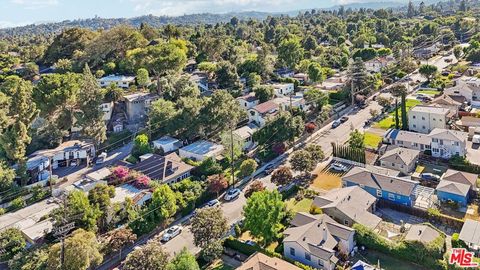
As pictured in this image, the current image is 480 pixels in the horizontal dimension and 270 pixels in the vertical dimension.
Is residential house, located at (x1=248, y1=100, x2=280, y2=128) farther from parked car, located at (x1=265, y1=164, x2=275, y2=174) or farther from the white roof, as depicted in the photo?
the white roof

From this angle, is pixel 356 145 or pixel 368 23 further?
pixel 368 23

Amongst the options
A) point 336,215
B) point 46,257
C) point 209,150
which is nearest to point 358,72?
point 209,150

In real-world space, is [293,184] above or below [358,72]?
below

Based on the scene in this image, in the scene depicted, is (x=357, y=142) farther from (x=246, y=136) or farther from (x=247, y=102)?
(x=247, y=102)

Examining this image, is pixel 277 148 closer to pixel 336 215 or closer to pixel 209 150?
pixel 209 150

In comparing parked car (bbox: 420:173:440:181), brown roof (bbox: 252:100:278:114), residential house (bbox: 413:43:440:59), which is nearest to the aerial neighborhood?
parked car (bbox: 420:173:440:181)

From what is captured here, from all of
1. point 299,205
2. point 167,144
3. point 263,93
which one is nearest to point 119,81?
point 167,144
